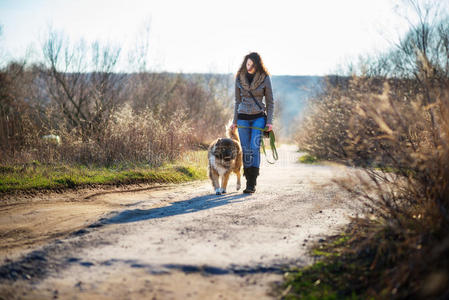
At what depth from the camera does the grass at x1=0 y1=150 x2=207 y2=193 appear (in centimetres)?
700

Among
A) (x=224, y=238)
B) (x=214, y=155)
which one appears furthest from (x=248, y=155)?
(x=224, y=238)

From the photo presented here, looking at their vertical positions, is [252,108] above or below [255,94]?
below

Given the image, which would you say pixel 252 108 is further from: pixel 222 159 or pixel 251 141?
pixel 222 159

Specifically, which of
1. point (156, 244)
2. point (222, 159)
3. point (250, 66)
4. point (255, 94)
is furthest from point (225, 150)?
point (156, 244)

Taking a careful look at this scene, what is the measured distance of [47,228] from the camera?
4.71 m

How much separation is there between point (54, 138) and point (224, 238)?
768 cm

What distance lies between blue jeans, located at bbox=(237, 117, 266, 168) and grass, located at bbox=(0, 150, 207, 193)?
245 centimetres

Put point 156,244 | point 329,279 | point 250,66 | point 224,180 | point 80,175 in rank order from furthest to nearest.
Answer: point 80,175 < point 224,180 < point 250,66 < point 156,244 < point 329,279

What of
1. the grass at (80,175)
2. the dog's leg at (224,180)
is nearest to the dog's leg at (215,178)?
the dog's leg at (224,180)

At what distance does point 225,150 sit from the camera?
723 cm

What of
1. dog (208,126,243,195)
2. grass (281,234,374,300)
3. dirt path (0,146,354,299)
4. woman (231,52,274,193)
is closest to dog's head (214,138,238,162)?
dog (208,126,243,195)

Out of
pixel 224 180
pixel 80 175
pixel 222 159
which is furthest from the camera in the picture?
pixel 80 175

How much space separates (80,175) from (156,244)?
182 inches

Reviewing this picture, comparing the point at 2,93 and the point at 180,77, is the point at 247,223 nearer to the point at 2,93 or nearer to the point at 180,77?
the point at 2,93
